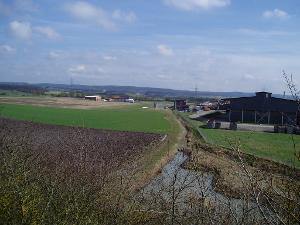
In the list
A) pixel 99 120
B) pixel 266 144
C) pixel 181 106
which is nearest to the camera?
pixel 266 144

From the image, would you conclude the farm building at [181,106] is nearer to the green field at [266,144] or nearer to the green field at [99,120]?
the green field at [99,120]

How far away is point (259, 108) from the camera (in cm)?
5925

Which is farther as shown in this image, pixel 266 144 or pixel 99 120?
pixel 99 120

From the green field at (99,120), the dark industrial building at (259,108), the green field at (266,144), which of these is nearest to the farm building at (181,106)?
the green field at (99,120)

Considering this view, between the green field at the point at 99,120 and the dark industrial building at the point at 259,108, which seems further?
the dark industrial building at the point at 259,108

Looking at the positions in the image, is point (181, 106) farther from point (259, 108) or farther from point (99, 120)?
point (99, 120)

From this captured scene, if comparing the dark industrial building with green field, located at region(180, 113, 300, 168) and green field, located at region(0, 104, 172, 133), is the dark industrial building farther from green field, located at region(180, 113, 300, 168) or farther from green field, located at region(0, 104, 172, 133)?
green field, located at region(180, 113, 300, 168)

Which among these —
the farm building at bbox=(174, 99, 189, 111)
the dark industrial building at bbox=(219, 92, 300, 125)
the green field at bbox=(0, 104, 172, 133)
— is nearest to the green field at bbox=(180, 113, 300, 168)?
the green field at bbox=(0, 104, 172, 133)

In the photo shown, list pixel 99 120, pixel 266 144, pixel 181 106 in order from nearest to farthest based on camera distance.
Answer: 1. pixel 266 144
2. pixel 99 120
3. pixel 181 106

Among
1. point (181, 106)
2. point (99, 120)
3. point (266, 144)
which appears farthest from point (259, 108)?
point (181, 106)

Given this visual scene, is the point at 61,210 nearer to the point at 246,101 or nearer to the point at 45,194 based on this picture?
the point at 45,194

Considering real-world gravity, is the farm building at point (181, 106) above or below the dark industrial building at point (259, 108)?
below

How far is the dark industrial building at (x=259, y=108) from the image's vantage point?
2242 inches

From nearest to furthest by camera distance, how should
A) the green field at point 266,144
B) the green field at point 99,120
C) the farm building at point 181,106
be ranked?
1. the green field at point 266,144
2. the green field at point 99,120
3. the farm building at point 181,106
